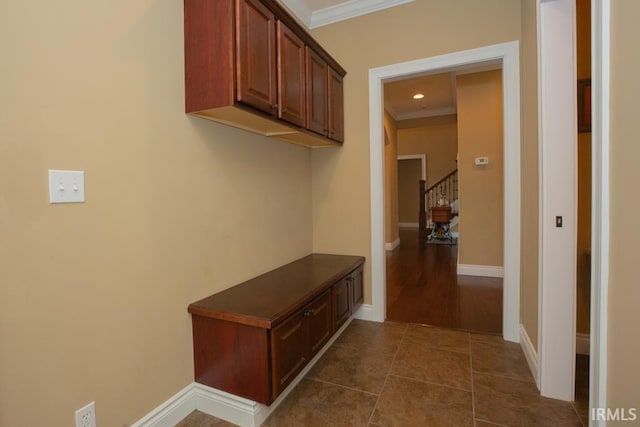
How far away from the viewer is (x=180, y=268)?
5.44ft

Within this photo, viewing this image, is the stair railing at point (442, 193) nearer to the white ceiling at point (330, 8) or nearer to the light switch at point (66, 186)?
the white ceiling at point (330, 8)

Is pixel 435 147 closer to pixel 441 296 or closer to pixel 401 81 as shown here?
pixel 401 81

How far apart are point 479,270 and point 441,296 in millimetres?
1251

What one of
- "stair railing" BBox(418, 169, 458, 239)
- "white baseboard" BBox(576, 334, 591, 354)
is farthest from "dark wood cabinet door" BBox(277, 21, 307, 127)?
"stair railing" BBox(418, 169, 458, 239)

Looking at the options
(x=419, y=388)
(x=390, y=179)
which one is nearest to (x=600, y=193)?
(x=419, y=388)

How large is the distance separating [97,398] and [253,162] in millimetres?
1550

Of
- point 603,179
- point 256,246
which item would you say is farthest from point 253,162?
point 603,179

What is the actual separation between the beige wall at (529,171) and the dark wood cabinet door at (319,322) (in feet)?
4.34

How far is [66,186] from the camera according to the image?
1186 millimetres

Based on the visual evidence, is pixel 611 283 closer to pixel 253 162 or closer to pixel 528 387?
pixel 528 387

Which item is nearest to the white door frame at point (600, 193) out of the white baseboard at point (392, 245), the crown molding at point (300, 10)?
the crown molding at point (300, 10)

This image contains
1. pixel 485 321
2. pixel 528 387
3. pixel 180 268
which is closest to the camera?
pixel 180 268

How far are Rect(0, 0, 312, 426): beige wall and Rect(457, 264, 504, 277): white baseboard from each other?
3.65m

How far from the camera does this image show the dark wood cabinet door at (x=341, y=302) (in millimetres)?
2258
